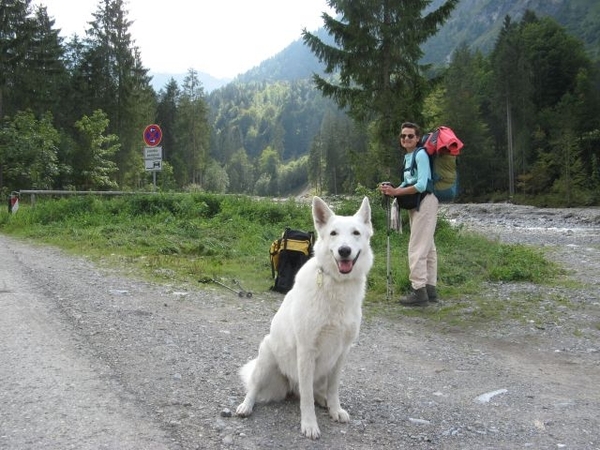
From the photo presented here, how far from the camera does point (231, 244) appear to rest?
42.1 ft

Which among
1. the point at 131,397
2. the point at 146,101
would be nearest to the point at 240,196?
the point at 131,397

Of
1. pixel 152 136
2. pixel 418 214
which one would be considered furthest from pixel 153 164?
pixel 418 214

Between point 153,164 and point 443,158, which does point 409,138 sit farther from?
point 153,164

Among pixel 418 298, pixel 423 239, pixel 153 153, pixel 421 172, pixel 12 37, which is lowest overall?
pixel 418 298

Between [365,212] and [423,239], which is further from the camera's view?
[423,239]

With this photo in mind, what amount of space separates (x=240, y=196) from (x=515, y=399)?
1424 centimetres

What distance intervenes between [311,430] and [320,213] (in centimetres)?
171

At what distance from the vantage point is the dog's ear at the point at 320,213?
407 cm

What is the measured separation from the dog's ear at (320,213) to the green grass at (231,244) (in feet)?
12.6

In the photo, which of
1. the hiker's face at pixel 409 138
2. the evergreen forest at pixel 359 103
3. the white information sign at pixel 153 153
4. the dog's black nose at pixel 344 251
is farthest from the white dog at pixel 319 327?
the white information sign at pixel 153 153

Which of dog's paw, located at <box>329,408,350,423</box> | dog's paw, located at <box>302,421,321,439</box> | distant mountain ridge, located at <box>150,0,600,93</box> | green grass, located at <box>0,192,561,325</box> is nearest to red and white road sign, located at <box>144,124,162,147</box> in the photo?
green grass, located at <box>0,192,561,325</box>

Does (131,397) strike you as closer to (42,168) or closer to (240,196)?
(240,196)

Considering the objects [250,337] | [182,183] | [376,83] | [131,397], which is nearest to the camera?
[131,397]

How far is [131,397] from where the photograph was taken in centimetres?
404
